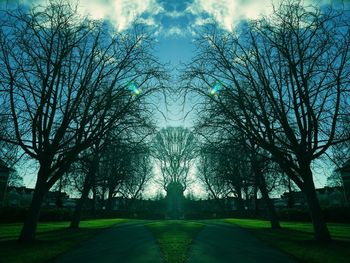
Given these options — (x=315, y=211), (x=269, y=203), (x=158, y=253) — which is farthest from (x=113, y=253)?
(x=269, y=203)

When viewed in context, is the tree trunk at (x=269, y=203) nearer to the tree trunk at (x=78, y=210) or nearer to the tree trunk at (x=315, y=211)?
the tree trunk at (x=315, y=211)

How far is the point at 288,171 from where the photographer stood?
13898mm

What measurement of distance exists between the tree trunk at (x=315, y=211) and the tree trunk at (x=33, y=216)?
12691mm

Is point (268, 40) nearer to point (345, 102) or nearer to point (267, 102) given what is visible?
point (267, 102)

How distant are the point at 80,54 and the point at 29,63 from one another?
235 centimetres

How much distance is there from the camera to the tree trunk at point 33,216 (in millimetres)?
12523

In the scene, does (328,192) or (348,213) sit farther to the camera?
(328,192)

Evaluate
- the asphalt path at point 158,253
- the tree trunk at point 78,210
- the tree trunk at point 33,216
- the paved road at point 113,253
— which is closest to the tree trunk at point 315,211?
the asphalt path at point 158,253

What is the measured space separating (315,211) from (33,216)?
13.2 metres

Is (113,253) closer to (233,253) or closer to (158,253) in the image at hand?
(158,253)

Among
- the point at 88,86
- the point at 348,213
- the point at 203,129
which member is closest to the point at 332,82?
the point at 203,129

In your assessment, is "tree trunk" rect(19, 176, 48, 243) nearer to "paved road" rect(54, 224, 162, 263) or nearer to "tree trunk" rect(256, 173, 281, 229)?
"paved road" rect(54, 224, 162, 263)

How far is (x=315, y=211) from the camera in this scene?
42.6 ft

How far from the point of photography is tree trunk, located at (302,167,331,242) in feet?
41.8
